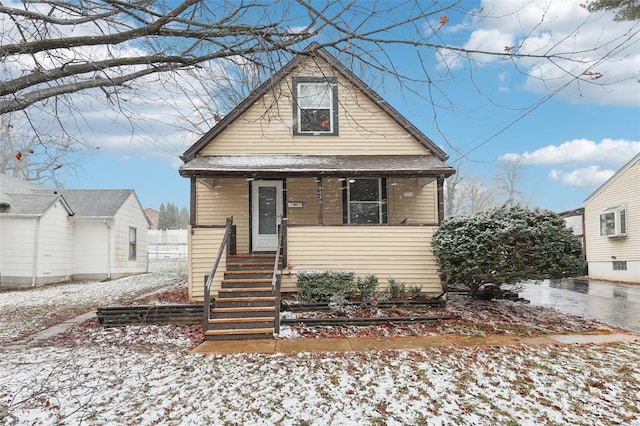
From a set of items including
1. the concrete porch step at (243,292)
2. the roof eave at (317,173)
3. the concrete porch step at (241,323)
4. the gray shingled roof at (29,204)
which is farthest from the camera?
the gray shingled roof at (29,204)

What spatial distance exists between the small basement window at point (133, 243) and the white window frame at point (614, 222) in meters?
23.4

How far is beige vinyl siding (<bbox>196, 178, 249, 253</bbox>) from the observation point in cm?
1139

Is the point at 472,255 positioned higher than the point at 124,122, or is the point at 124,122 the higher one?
the point at 124,122

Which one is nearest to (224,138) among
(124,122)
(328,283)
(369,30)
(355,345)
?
(328,283)

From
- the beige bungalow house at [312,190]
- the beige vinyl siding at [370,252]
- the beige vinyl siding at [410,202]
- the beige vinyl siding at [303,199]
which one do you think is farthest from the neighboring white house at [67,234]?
the beige vinyl siding at [410,202]

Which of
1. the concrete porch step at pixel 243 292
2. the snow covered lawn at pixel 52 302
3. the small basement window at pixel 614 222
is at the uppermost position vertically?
the small basement window at pixel 614 222

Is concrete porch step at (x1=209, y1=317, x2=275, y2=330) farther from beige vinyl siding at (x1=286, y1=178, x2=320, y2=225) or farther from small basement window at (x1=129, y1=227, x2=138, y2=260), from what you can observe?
small basement window at (x1=129, y1=227, x2=138, y2=260)

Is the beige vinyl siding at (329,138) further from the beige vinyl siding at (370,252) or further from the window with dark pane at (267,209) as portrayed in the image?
the beige vinyl siding at (370,252)

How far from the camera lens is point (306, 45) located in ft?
13.9

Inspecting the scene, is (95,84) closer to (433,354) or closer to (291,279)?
(433,354)

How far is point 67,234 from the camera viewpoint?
17.1 m

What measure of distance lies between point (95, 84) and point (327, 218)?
7.99 meters

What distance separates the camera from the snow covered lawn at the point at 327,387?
388cm

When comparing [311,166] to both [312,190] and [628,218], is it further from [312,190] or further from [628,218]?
[628,218]
